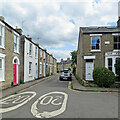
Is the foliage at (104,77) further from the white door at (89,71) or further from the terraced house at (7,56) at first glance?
the terraced house at (7,56)

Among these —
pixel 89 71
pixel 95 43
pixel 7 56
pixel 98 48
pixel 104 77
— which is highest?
pixel 95 43

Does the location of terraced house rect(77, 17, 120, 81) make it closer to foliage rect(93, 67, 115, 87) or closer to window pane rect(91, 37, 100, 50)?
window pane rect(91, 37, 100, 50)

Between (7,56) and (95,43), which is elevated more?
(95,43)

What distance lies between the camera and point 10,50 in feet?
37.7

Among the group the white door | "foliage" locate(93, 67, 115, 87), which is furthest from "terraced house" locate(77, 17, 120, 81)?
"foliage" locate(93, 67, 115, 87)

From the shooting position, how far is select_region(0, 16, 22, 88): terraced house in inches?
398

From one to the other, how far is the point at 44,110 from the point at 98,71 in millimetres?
7779

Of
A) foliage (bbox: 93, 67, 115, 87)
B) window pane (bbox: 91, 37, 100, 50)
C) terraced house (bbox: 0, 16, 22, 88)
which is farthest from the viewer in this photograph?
window pane (bbox: 91, 37, 100, 50)

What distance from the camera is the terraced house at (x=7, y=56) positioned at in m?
10.1

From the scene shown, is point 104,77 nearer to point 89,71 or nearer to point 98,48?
point 89,71

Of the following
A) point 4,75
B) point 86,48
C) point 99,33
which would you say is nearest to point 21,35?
point 4,75

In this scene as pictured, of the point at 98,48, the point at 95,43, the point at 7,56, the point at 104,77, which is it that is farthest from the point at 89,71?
the point at 7,56

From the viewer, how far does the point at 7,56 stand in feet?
35.7

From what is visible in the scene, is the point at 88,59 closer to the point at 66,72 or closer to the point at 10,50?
the point at 66,72
